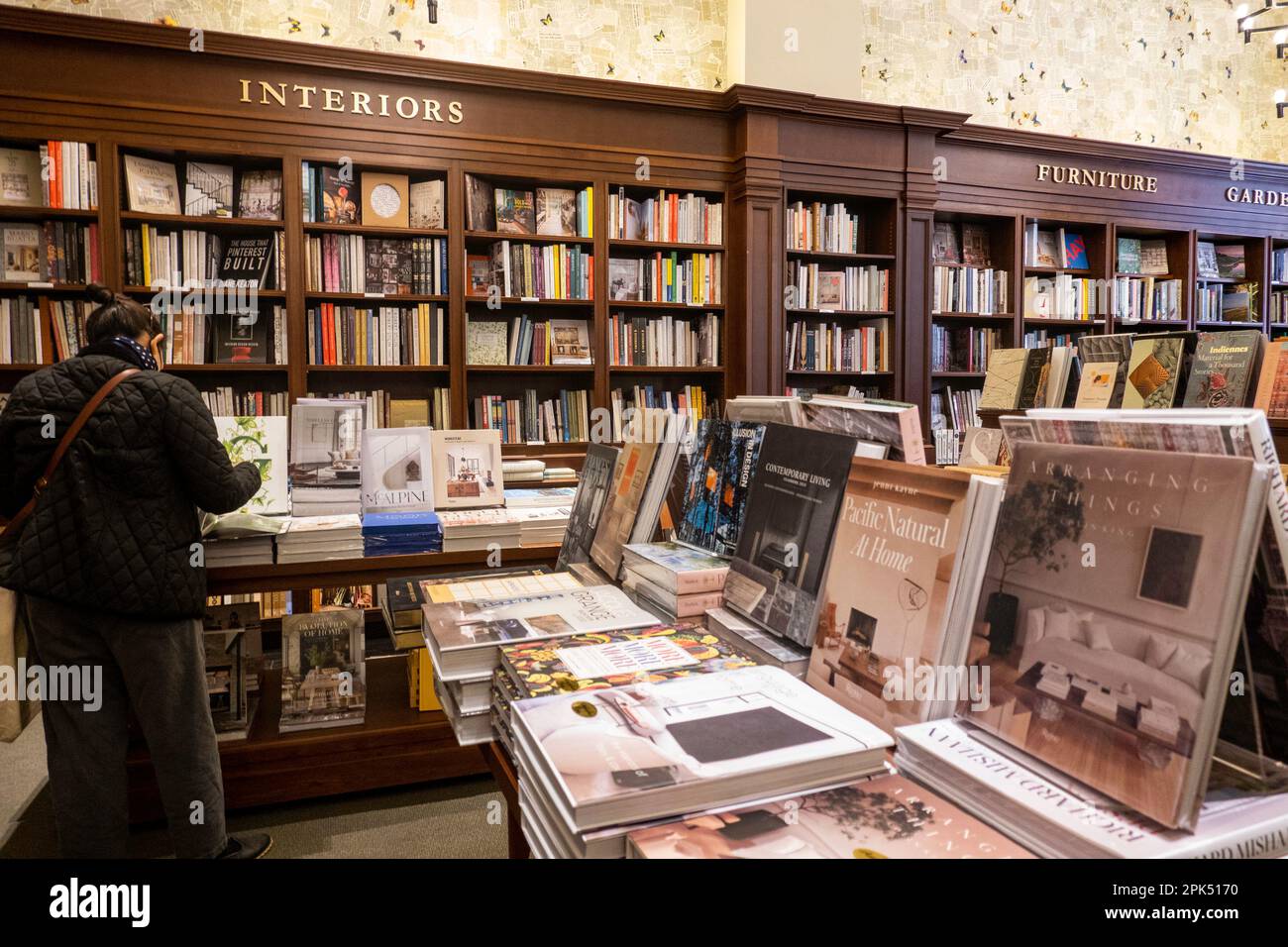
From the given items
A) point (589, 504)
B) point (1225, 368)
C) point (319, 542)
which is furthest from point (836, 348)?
point (319, 542)

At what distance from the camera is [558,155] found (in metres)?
4.03

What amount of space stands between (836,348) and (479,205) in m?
2.17

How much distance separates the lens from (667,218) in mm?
4254

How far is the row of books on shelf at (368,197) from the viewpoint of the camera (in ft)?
12.3

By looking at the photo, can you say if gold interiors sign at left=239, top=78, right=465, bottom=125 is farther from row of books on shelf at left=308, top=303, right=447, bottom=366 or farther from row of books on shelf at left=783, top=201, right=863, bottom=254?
row of books on shelf at left=783, top=201, right=863, bottom=254

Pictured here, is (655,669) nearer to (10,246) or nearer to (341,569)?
(341,569)

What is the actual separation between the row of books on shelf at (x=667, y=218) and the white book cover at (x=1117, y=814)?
379 cm

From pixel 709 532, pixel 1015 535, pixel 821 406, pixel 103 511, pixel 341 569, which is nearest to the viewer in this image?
pixel 1015 535

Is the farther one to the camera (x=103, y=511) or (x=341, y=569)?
(x=341, y=569)

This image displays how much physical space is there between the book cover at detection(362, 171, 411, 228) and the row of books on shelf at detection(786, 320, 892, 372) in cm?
219

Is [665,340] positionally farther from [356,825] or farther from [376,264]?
[356,825]

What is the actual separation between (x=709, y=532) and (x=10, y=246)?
3.71 metres

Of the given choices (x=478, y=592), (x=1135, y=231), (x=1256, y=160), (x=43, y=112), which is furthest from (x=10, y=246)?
(x=1256, y=160)

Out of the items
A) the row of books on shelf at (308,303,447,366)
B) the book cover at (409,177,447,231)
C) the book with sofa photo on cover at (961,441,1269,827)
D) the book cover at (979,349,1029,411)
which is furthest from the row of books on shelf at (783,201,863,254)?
the book with sofa photo on cover at (961,441,1269,827)
